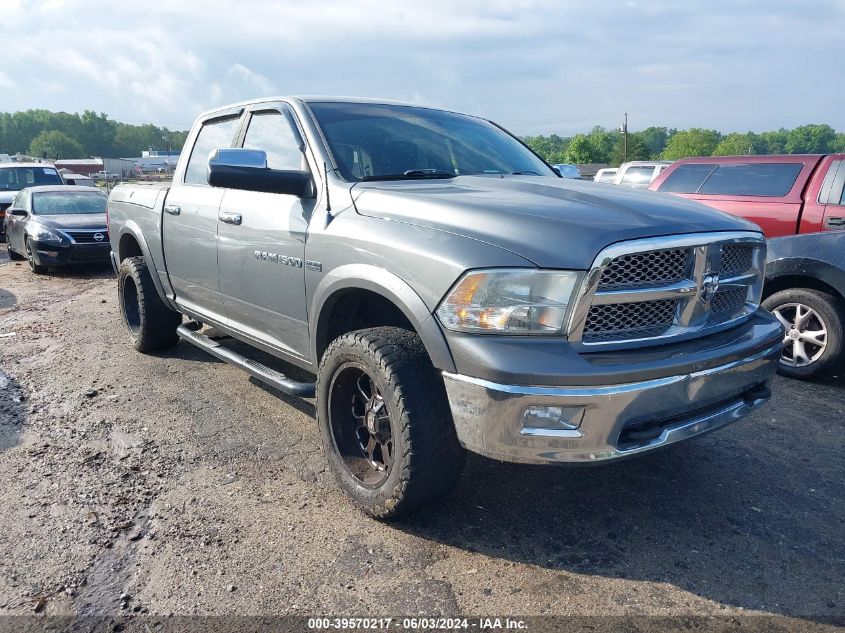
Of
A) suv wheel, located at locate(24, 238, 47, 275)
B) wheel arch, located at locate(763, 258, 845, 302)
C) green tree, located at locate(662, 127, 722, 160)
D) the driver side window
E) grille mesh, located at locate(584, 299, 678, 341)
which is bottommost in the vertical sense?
suv wheel, located at locate(24, 238, 47, 275)

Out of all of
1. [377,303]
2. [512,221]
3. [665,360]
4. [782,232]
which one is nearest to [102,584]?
[377,303]

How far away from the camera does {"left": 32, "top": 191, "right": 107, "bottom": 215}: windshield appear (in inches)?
473

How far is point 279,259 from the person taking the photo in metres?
3.53

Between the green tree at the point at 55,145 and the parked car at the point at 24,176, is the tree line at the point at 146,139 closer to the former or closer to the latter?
the green tree at the point at 55,145

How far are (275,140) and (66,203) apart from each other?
10.1 meters

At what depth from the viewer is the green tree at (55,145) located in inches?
4945

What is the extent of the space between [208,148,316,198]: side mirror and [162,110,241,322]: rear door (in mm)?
864

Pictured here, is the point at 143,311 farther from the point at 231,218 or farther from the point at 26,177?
the point at 26,177

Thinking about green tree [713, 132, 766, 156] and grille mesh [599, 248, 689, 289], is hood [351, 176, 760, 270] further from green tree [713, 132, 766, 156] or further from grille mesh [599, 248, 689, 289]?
green tree [713, 132, 766, 156]

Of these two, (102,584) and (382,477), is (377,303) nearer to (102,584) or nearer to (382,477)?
(382,477)

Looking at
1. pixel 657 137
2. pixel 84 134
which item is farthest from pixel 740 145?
pixel 84 134

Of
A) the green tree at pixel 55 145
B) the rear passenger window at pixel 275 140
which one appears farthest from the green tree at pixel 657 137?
the rear passenger window at pixel 275 140

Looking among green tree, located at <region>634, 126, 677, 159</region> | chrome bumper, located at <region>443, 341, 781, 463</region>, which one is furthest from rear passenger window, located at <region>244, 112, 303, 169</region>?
green tree, located at <region>634, 126, 677, 159</region>

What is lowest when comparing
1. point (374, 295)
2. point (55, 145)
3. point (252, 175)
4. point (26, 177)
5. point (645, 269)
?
point (374, 295)
